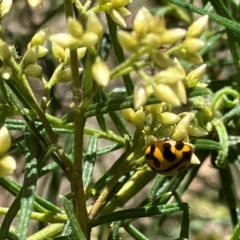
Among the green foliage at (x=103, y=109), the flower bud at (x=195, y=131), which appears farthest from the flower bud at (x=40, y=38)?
the flower bud at (x=195, y=131)

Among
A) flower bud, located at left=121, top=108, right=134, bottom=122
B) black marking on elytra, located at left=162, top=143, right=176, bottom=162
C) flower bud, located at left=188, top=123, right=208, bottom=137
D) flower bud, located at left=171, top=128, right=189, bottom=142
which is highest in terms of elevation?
flower bud, located at left=121, top=108, right=134, bottom=122

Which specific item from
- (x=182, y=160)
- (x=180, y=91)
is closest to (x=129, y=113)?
(x=182, y=160)

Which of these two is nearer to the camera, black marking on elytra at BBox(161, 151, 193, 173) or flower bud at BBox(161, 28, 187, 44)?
flower bud at BBox(161, 28, 187, 44)

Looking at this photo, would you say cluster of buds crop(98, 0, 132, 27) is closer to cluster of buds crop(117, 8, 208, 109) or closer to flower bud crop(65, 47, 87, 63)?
flower bud crop(65, 47, 87, 63)

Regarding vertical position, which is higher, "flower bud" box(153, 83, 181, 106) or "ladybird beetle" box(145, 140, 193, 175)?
"flower bud" box(153, 83, 181, 106)

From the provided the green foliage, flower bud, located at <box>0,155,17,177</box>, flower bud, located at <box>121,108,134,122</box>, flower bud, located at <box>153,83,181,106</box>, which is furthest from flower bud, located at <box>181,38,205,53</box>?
flower bud, located at <box>0,155,17,177</box>

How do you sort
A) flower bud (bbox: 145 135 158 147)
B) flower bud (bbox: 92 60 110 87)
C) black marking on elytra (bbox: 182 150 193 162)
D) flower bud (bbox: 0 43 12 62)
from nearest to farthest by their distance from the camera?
flower bud (bbox: 92 60 110 87) → flower bud (bbox: 0 43 12 62) → flower bud (bbox: 145 135 158 147) → black marking on elytra (bbox: 182 150 193 162)

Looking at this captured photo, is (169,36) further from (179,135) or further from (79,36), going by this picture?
(179,135)
